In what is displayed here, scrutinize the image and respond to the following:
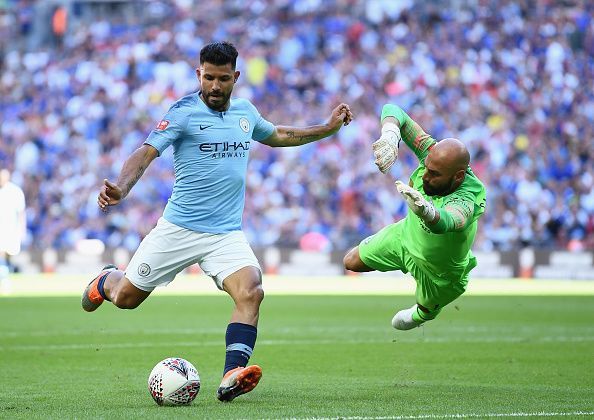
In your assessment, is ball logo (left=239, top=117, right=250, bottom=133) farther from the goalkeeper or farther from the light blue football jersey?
the goalkeeper

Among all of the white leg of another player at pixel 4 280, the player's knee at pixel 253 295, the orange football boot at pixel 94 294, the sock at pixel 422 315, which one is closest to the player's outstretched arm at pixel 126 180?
the player's knee at pixel 253 295

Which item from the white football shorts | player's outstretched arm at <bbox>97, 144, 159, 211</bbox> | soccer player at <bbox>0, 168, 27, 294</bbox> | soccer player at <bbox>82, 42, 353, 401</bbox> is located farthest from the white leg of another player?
player's outstretched arm at <bbox>97, 144, 159, 211</bbox>

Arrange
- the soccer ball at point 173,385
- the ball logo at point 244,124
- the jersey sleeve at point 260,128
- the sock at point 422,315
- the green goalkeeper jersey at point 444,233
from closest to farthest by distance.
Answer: the soccer ball at point 173,385 → the green goalkeeper jersey at point 444,233 → the ball logo at point 244,124 → the jersey sleeve at point 260,128 → the sock at point 422,315

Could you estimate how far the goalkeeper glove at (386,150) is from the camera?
8.08 meters

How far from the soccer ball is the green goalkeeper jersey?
79.3 inches

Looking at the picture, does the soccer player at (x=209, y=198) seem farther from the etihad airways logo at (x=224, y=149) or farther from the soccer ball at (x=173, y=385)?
the soccer ball at (x=173, y=385)

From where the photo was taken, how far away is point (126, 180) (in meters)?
7.94

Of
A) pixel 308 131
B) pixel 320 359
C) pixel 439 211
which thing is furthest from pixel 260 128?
pixel 320 359

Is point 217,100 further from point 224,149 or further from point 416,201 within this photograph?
point 416,201

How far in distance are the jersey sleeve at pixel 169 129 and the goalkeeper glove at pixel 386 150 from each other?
144cm

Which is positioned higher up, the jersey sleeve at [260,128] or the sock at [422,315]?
the jersey sleeve at [260,128]

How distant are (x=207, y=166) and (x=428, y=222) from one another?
1.88m

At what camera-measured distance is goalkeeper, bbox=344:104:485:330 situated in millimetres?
7980

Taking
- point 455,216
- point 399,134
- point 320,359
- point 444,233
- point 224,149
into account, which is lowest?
point 320,359
